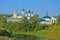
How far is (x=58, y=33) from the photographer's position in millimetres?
57031

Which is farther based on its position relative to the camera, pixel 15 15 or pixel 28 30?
pixel 15 15

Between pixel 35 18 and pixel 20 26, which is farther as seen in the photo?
pixel 35 18

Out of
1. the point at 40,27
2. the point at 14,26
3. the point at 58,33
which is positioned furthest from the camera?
the point at 14,26

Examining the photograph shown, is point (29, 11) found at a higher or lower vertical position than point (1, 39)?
higher

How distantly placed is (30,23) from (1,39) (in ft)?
154

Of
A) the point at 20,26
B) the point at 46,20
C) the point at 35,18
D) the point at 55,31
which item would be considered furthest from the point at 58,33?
the point at 46,20

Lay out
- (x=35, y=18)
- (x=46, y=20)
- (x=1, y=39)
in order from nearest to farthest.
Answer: (x=1, y=39), (x=35, y=18), (x=46, y=20)

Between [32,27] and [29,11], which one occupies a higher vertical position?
[29,11]

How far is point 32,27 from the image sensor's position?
252ft

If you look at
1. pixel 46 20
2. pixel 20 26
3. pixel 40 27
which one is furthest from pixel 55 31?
pixel 46 20

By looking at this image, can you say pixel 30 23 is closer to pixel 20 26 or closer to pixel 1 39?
pixel 20 26

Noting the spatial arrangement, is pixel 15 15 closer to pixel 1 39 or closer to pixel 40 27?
pixel 40 27

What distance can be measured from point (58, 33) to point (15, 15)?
62.7 metres

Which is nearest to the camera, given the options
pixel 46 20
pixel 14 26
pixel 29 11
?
pixel 14 26
